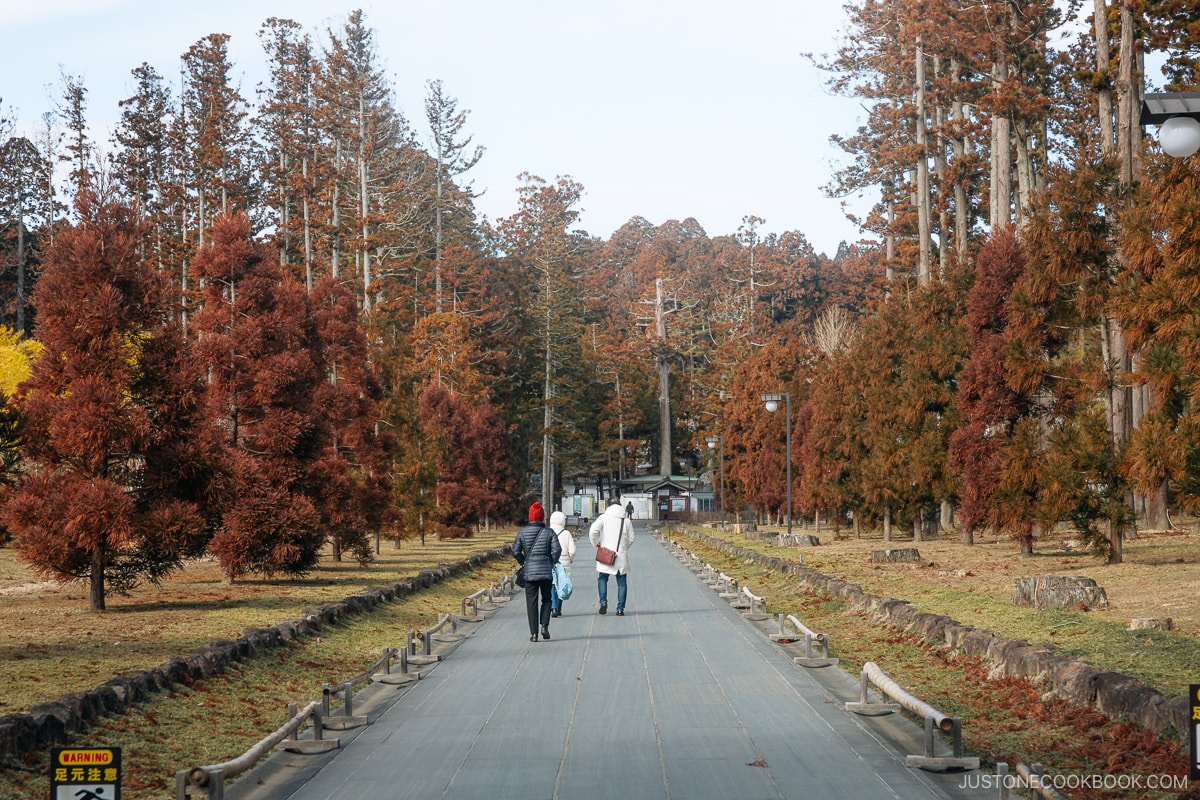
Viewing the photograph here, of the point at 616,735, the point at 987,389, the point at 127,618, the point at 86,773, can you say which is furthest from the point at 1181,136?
the point at 987,389

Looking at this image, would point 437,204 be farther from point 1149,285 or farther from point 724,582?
point 1149,285

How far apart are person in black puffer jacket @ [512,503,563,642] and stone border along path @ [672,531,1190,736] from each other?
4.62 m

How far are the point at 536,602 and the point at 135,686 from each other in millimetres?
6516

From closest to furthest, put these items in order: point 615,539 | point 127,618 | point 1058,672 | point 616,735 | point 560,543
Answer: point 616,735 < point 1058,672 < point 127,618 < point 560,543 < point 615,539

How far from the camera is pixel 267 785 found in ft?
26.3

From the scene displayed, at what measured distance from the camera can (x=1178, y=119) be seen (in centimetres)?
895

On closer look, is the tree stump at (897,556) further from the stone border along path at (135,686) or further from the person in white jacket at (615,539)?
the stone border along path at (135,686)

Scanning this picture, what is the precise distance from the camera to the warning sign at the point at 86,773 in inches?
191

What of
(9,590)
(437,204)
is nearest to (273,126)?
(437,204)

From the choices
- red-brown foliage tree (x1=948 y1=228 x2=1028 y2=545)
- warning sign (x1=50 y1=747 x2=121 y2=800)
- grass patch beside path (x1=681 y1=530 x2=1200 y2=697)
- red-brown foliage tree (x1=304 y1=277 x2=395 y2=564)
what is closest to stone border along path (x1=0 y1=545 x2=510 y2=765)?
warning sign (x1=50 y1=747 x2=121 y2=800)

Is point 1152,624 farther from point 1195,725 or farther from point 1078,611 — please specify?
point 1195,725

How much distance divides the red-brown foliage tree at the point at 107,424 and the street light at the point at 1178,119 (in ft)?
48.7

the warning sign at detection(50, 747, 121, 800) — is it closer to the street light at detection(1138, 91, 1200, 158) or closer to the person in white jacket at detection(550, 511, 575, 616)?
the street light at detection(1138, 91, 1200, 158)

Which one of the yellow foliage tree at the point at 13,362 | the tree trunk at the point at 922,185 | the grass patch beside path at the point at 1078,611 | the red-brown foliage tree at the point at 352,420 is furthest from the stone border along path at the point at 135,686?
the tree trunk at the point at 922,185
